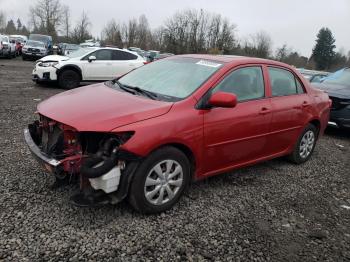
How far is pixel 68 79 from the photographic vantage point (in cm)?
1223

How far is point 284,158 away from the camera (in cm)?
604

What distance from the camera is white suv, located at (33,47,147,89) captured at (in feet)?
39.5

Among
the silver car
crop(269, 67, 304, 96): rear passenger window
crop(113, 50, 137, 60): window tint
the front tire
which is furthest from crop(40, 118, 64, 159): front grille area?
the silver car

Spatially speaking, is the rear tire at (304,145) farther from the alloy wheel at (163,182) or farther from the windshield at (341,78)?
the windshield at (341,78)

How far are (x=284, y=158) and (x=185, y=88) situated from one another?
2.68 m

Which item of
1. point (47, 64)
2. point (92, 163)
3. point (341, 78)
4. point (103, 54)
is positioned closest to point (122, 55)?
point (103, 54)

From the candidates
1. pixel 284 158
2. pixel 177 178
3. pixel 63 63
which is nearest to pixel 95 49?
pixel 63 63

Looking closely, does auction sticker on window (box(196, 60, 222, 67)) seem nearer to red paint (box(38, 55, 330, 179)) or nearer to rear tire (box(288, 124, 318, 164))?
red paint (box(38, 55, 330, 179))

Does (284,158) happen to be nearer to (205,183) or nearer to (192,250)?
(205,183)

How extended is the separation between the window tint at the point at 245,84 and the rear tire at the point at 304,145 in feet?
4.52

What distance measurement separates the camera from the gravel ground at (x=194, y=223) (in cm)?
322

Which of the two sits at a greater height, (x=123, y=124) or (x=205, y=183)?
(x=123, y=124)

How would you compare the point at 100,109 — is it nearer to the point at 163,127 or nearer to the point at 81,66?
the point at 163,127

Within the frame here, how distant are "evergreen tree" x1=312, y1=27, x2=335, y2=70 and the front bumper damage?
236 feet
